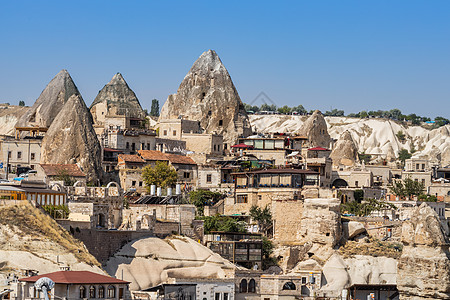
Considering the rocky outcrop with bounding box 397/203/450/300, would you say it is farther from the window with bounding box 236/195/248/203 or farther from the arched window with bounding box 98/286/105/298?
the window with bounding box 236/195/248/203

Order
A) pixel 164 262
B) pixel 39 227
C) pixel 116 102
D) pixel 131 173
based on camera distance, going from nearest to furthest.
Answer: pixel 39 227 < pixel 164 262 < pixel 131 173 < pixel 116 102

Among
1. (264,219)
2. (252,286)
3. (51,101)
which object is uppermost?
(51,101)

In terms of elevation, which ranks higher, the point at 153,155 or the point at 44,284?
the point at 153,155

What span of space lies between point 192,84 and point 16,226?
6663 centimetres

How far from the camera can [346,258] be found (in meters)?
75.4

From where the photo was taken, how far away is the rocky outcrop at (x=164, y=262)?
207ft

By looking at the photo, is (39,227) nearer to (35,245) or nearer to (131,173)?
(35,245)

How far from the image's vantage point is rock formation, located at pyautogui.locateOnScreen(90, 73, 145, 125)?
12050cm

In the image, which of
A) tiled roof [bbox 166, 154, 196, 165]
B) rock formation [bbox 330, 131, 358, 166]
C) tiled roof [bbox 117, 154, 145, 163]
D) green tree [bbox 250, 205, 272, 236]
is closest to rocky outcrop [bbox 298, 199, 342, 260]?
green tree [bbox 250, 205, 272, 236]

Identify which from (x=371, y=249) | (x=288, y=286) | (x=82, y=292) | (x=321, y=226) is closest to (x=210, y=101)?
(x=321, y=226)

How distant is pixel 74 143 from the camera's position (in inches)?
3671

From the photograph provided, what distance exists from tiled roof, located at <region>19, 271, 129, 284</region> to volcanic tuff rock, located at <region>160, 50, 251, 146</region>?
62.2 meters

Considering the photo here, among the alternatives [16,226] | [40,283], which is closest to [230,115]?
[16,226]

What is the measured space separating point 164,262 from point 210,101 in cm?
5402
